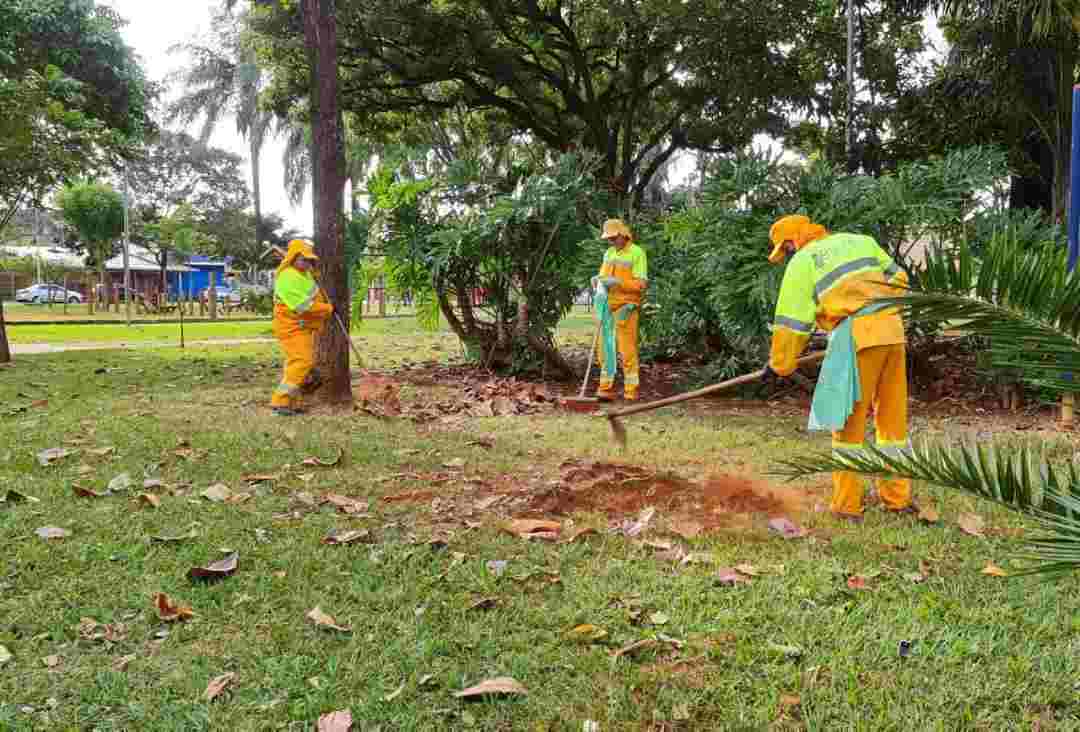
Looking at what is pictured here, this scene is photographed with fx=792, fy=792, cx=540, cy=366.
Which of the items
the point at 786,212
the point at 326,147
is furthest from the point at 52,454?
the point at 786,212

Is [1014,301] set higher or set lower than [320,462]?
higher

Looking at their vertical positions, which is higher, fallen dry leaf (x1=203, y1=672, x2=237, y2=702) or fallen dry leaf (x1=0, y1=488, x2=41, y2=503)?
fallen dry leaf (x1=0, y1=488, x2=41, y2=503)

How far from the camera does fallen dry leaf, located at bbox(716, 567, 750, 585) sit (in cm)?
323

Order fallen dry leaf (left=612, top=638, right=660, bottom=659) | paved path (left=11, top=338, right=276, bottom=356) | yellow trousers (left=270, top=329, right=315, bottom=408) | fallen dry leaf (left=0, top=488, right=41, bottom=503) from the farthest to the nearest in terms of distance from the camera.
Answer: paved path (left=11, top=338, right=276, bottom=356), yellow trousers (left=270, top=329, right=315, bottom=408), fallen dry leaf (left=0, top=488, right=41, bottom=503), fallen dry leaf (left=612, top=638, right=660, bottom=659)

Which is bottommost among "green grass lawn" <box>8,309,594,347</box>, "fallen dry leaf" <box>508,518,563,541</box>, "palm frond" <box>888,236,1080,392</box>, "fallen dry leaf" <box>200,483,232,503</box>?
"fallen dry leaf" <box>508,518,563,541</box>

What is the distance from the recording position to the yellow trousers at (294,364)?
7.70 meters

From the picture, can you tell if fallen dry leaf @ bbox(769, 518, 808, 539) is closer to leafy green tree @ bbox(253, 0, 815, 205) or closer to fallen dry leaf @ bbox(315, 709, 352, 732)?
fallen dry leaf @ bbox(315, 709, 352, 732)

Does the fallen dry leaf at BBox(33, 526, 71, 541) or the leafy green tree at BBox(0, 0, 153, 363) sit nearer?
the fallen dry leaf at BBox(33, 526, 71, 541)

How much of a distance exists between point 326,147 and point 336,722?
635 cm

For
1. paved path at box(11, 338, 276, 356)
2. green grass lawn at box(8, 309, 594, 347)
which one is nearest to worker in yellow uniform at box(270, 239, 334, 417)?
paved path at box(11, 338, 276, 356)

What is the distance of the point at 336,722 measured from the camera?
2.24 meters

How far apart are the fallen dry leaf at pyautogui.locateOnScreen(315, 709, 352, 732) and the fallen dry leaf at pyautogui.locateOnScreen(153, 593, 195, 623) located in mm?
935

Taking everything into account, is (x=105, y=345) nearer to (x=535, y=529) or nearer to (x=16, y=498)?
(x=16, y=498)

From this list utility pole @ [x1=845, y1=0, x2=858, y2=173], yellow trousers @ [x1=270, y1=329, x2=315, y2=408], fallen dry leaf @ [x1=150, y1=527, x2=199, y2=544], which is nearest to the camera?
fallen dry leaf @ [x1=150, y1=527, x2=199, y2=544]
